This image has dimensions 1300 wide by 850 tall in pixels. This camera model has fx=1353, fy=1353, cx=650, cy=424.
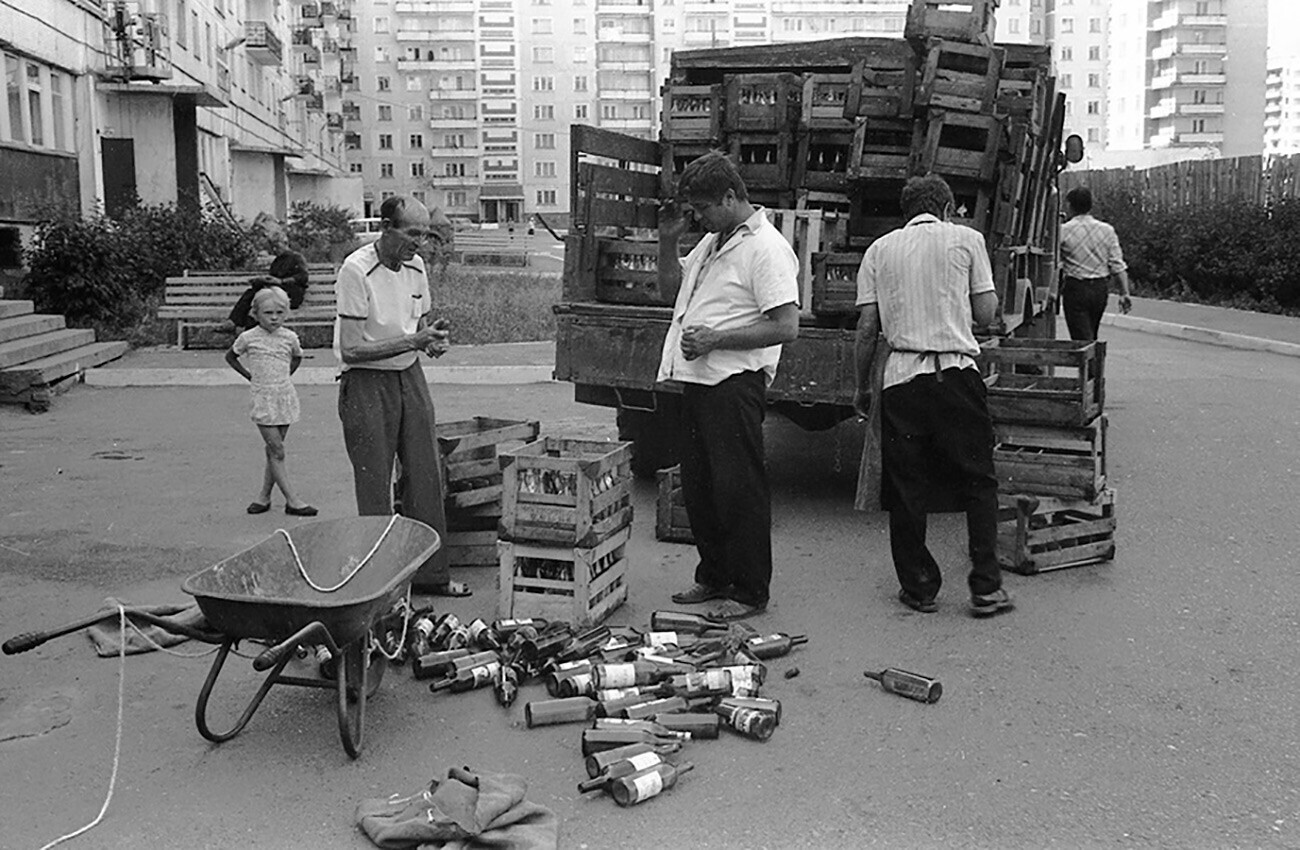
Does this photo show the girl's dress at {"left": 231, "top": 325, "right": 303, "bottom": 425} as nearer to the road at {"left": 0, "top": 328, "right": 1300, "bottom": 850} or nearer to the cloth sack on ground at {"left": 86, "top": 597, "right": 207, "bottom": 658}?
the road at {"left": 0, "top": 328, "right": 1300, "bottom": 850}

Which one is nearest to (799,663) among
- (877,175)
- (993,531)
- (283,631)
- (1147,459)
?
(993,531)

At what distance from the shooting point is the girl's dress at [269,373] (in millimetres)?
8352

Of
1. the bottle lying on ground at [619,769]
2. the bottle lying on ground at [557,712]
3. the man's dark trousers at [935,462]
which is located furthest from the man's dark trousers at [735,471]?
the bottle lying on ground at [619,769]

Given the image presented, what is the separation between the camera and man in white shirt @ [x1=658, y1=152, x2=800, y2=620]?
5.95 m

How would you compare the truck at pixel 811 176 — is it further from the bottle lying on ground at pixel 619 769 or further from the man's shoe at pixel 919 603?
the bottle lying on ground at pixel 619 769

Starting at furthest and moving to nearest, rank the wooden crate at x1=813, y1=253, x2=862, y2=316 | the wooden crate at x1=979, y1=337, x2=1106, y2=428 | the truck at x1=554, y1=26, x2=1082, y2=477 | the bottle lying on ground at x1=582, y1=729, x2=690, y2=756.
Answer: the truck at x1=554, y1=26, x2=1082, y2=477 → the wooden crate at x1=813, y1=253, x2=862, y2=316 → the wooden crate at x1=979, y1=337, x2=1106, y2=428 → the bottle lying on ground at x1=582, y1=729, x2=690, y2=756

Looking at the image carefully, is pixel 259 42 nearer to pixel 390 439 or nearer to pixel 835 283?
pixel 835 283

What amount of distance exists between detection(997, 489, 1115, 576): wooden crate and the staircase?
9.56 metres

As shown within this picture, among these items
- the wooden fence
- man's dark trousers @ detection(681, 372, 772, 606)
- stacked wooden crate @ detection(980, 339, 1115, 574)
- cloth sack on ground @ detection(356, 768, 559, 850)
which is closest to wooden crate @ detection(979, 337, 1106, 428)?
stacked wooden crate @ detection(980, 339, 1115, 574)

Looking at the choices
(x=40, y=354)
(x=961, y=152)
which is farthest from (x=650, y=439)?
(x=40, y=354)

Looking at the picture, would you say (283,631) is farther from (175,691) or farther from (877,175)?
(877,175)

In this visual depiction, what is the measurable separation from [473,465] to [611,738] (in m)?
2.66

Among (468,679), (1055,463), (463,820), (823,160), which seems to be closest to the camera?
(463,820)

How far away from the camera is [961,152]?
830 centimetres
